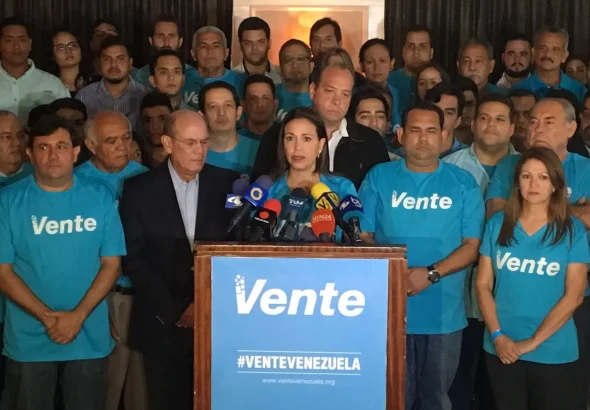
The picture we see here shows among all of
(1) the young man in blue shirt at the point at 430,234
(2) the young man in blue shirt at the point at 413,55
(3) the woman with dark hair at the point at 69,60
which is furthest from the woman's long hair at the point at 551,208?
(3) the woman with dark hair at the point at 69,60

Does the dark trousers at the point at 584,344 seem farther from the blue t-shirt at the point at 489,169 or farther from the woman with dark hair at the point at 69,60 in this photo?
the woman with dark hair at the point at 69,60

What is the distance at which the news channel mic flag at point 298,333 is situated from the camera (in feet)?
7.54

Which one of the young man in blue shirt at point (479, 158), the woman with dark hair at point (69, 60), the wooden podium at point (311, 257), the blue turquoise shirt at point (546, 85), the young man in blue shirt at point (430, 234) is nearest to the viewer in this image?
the wooden podium at point (311, 257)

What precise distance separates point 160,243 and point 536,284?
1439 millimetres

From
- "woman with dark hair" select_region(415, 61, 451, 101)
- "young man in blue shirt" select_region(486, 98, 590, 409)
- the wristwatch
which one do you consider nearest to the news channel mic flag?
the wristwatch

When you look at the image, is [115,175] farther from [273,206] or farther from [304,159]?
[273,206]

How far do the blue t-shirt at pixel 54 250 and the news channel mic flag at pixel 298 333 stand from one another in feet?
3.74

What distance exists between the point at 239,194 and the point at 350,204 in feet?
1.59

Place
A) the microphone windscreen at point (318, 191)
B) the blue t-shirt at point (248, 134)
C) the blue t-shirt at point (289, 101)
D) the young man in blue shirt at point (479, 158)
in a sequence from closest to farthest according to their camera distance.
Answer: the microphone windscreen at point (318, 191)
the young man in blue shirt at point (479, 158)
the blue t-shirt at point (248, 134)
the blue t-shirt at point (289, 101)

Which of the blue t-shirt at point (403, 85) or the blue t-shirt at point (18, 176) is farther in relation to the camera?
the blue t-shirt at point (403, 85)

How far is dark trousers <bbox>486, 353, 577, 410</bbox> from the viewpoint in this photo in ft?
10.3

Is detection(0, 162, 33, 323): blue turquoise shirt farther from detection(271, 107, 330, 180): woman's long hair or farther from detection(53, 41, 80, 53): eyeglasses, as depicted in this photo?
detection(271, 107, 330, 180): woman's long hair

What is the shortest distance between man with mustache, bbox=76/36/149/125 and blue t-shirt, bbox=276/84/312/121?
821 mm

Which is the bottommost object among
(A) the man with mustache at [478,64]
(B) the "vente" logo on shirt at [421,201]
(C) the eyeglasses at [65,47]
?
(B) the "vente" logo on shirt at [421,201]
